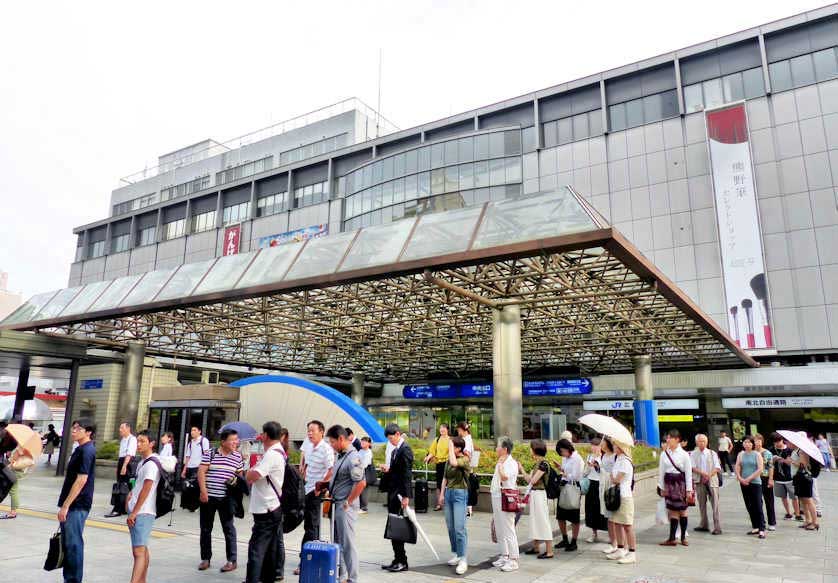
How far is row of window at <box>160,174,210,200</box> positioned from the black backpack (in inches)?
2517

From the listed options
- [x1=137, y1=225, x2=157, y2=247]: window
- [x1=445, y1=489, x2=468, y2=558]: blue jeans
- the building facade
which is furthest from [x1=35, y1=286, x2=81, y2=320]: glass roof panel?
[x1=137, y1=225, x2=157, y2=247]: window

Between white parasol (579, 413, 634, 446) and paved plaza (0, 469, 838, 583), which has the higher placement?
white parasol (579, 413, 634, 446)

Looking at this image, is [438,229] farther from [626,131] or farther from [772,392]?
[626,131]

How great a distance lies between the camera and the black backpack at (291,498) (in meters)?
6.26

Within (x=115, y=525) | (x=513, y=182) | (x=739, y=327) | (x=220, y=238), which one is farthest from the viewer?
(x=220, y=238)

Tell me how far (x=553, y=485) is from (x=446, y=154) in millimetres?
37973

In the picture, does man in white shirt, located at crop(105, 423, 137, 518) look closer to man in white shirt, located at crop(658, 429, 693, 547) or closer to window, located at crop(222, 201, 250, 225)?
man in white shirt, located at crop(658, 429, 693, 547)

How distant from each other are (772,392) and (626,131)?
19355mm

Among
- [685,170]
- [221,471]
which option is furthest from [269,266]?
[685,170]

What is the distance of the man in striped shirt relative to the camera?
24.0ft

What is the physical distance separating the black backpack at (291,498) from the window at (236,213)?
2098 inches

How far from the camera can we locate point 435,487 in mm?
13812

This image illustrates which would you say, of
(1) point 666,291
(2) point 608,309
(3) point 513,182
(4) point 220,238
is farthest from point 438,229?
(4) point 220,238

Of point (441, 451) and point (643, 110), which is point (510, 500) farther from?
point (643, 110)
